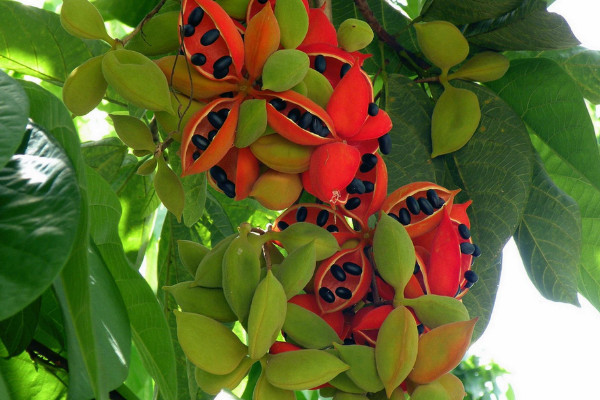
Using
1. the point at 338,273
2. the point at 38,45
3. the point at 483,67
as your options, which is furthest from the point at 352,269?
the point at 38,45

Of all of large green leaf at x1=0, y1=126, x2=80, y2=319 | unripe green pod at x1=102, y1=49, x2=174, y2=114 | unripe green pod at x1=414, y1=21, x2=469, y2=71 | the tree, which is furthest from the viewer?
unripe green pod at x1=414, y1=21, x2=469, y2=71

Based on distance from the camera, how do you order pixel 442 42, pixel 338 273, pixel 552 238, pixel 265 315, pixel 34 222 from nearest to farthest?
pixel 34 222 < pixel 265 315 < pixel 338 273 < pixel 442 42 < pixel 552 238

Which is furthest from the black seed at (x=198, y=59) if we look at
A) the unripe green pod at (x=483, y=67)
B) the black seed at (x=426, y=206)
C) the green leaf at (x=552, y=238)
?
the green leaf at (x=552, y=238)

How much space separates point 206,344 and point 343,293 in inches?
6.5

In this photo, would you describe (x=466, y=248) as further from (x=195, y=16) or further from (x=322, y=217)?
(x=195, y=16)

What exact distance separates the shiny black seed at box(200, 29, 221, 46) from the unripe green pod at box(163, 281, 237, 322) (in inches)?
10.7

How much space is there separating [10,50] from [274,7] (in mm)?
534

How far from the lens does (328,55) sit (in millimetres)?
928

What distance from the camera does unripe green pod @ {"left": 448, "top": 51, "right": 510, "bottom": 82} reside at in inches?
45.2

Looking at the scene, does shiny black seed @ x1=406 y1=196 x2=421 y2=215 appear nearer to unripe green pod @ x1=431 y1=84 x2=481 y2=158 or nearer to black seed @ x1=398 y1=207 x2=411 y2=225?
black seed @ x1=398 y1=207 x2=411 y2=225

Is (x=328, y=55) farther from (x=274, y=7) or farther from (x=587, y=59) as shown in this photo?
(x=587, y=59)

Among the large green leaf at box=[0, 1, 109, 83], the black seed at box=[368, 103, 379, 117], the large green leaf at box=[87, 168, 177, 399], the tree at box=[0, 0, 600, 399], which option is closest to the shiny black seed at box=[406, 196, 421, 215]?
the tree at box=[0, 0, 600, 399]

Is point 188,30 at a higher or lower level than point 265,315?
higher

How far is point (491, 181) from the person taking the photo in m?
1.15
